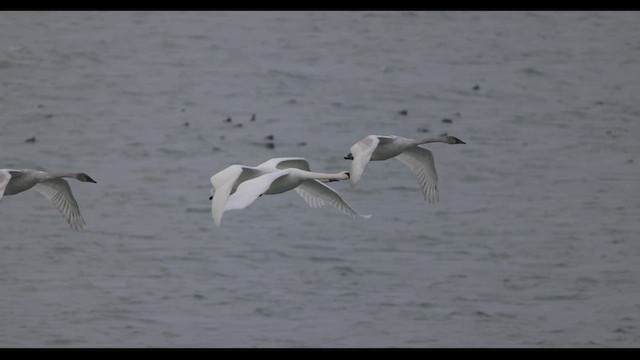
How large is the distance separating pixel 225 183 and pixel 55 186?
278 centimetres

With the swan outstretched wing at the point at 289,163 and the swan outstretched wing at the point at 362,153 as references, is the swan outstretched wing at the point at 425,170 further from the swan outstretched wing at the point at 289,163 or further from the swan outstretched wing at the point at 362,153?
the swan outstretched wing at the point at 362,153

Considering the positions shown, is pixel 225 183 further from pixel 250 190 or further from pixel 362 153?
pixel 362 153

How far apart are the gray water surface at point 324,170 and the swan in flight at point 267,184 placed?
5.26 meters

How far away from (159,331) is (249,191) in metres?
7.65

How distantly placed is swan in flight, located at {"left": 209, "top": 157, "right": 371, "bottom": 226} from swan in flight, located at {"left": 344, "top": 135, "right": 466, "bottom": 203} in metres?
0.47

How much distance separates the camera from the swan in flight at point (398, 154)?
45.3ft

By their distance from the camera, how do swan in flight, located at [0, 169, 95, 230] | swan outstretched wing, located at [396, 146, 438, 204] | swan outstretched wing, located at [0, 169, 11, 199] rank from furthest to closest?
→ swan outstretched wing, located at [396, 146, 438, 204]
swan in flight, located at [0, 169, 95, 230]
swan outstretched wing, located at [0, 169, 11, 199]

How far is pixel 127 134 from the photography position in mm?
33250

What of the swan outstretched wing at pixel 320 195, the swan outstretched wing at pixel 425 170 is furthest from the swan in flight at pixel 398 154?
the swan outstretched wing at pixel 320 195

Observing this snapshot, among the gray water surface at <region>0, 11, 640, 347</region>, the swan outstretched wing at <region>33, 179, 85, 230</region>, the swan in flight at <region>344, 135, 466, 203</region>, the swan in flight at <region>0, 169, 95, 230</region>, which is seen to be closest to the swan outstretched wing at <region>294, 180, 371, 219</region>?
the swan in flight at <region>344, 135, 466, 203</region>

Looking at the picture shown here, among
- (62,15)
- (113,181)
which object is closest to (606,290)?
(113,181)

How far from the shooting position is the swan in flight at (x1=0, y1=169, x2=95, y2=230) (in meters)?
15.1

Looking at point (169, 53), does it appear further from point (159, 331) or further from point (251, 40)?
point (159, 331)

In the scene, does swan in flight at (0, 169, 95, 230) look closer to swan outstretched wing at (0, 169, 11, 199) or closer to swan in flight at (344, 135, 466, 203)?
swan outstretched wing at (0, 169, 11, 199)
